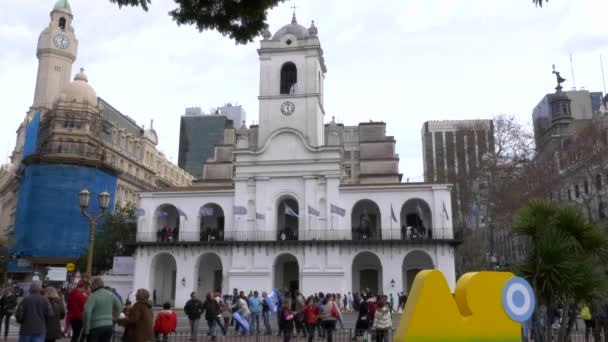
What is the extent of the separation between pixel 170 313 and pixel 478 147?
30037 mm

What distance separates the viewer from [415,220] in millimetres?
37844

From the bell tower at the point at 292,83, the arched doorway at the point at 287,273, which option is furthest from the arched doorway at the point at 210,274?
the bell tower at the point at 292,83

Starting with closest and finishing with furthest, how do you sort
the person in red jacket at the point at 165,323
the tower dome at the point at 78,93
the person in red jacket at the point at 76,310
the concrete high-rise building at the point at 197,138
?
the person in red jacket at the point at 76,310, the person in red jacket at the point at 165,323, the tower dome at the point at 78,93, the concrete high-rise building at the point at 197,138

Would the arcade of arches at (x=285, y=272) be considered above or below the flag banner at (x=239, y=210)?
below

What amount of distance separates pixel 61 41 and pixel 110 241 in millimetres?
32208

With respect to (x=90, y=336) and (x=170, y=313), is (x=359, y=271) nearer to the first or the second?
(x=170, y=313)

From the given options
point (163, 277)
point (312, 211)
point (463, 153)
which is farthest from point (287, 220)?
point (463, 153)

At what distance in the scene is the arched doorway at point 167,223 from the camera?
37.4 meters

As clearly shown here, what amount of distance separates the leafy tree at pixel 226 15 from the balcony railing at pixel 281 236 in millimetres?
27251

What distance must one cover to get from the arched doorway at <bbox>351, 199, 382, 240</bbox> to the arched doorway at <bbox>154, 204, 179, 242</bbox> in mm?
12763

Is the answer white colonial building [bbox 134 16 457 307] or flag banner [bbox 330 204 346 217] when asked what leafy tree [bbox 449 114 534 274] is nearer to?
white colonial building [bbox 134 16 457 307]

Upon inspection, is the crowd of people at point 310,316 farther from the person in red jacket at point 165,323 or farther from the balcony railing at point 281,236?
the balcony railing at point 281,236

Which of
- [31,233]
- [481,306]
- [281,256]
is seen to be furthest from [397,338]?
[31,233]

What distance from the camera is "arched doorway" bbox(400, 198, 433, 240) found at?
34.7m
